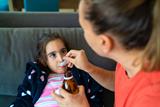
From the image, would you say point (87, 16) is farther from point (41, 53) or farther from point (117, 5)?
point (41, 53)

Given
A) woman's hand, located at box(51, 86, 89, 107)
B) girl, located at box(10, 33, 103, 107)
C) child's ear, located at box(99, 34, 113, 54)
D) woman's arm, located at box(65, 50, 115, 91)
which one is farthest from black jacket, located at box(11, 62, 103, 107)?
child's ear, located at box(99, 34, 113, 54)

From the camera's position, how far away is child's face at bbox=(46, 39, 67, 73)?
1785 mm

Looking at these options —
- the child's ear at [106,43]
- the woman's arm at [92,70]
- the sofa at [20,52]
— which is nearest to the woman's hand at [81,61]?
the woman's arm at [92,70]

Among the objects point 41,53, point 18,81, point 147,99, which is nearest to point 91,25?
point 147,99

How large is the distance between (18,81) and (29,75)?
14 cm

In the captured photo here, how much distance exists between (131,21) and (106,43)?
110 mm

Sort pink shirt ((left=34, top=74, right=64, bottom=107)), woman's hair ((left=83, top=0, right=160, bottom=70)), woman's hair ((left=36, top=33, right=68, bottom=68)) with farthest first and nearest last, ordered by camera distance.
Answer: woman's hair ((left=36, top=33, right=68, bottom=68)), pink shirt ((left=34, top=74, right=64, bottom=107)), woman's hair ((left=83, top=0, right=160, bottom=70))

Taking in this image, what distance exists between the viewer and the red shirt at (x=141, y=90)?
2.80 ft

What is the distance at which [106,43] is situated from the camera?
884 mm

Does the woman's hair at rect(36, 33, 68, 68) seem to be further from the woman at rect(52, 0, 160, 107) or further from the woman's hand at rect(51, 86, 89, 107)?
the woman at rect(52, 0, 160, 107)

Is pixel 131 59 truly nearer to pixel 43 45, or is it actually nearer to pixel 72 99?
pixel 72 99

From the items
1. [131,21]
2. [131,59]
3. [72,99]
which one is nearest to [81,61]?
[72,99]

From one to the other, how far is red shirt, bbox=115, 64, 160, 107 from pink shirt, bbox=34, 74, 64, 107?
0.74 meters

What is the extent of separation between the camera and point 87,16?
87 cm
